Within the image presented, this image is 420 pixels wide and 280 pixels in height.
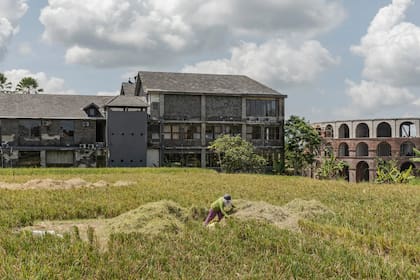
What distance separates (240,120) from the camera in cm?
4362

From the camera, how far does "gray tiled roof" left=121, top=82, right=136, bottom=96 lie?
163ft

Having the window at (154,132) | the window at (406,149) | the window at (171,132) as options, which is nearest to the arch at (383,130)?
the window at (406,149)

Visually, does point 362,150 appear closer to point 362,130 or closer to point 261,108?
point 362,130

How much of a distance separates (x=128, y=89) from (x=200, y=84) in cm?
1033

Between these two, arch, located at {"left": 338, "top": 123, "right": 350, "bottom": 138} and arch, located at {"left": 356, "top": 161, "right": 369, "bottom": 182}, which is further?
A: arch, located at {"left": 338, "top": 123, "right": 350, "bottom": 138}

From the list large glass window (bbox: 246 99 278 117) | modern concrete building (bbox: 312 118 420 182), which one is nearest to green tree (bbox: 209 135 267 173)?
large glass window (bbox: 246 99 278 117)

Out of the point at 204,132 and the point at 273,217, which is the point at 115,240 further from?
the point at 204,132

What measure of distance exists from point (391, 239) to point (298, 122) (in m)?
35.5

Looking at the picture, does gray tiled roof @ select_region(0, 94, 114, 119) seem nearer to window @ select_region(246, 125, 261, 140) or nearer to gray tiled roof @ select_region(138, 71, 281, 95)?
gray tiled roof @ select_region(138, 71, 281, 95)

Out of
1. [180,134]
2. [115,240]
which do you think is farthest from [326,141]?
[115,240]

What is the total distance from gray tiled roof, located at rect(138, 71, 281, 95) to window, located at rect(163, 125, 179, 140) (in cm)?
347

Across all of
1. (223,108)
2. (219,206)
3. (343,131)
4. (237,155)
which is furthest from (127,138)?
(343,131)

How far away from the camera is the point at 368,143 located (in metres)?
54.8

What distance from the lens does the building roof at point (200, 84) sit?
1660 inches
